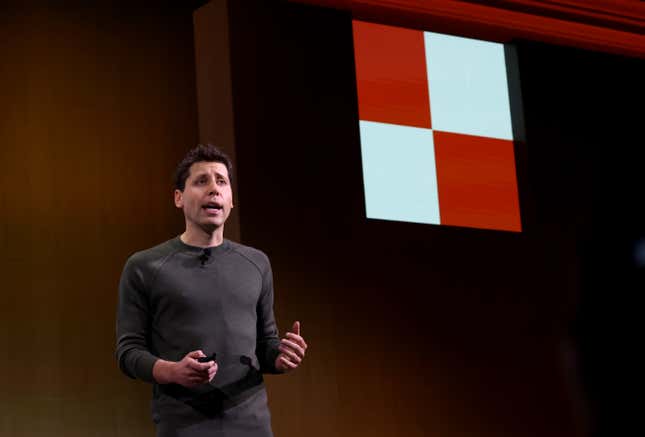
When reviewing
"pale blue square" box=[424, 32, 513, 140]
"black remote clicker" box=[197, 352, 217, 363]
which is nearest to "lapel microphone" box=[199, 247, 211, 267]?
"black remote clicker" box=[197, 352, 217, 363]

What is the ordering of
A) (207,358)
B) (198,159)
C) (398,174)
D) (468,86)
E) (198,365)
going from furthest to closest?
(468,86) < (398,174) < (198,159) < (207,358) < (198,365)

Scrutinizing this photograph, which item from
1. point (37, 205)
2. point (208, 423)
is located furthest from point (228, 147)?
point (208, 423)

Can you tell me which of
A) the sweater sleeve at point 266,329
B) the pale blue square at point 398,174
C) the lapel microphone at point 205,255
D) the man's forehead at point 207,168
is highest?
the pale blue square at point 398,174

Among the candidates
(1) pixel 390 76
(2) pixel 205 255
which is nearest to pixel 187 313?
(2) pixel 205 255

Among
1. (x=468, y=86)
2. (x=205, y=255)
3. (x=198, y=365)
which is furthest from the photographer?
(x=468, y=86)

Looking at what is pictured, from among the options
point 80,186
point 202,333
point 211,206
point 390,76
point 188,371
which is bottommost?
point 188,371

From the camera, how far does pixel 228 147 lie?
371 centimetres

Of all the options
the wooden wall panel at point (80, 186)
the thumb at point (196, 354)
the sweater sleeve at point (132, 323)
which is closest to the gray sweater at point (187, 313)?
the sweater sleeve at point (132, 323)

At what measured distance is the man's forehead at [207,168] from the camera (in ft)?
8.22

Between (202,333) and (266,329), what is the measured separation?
23 cm

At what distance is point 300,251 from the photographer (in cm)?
373

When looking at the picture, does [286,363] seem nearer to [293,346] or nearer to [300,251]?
[293,346]

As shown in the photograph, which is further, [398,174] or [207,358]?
[398,174]

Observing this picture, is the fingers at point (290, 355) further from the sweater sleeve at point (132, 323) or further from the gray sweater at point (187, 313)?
the sweater sleeve at point (132, 323)
